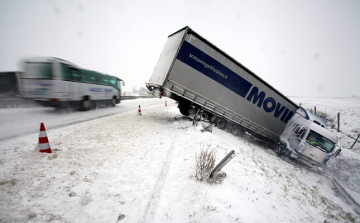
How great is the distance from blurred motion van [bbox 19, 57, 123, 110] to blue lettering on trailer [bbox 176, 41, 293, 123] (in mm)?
7539

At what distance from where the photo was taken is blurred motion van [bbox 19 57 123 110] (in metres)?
8.03

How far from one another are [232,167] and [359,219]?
4.66 m

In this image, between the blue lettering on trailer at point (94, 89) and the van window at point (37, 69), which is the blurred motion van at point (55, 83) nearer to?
the van window at point (37, 69)

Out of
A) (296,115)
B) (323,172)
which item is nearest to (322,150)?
(323,172)

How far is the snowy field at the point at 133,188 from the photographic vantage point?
2.29 meters

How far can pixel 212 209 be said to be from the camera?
2.47 meters

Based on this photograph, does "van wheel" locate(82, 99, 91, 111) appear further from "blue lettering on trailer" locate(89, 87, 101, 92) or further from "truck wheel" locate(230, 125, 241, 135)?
"truck wheel" locate(230, 125, 241, 135)

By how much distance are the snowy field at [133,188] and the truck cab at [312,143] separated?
2.33 metres

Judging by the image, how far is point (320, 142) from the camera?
7410 mm

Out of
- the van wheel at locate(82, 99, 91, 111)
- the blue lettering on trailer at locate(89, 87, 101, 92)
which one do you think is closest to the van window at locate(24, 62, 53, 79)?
the van wheel at locate(82, 99, 91, 111)

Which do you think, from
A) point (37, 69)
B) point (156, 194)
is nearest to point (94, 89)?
point (37, 69)

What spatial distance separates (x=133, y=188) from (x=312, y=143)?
9278 mm

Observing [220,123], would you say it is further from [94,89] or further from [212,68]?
[94,89]

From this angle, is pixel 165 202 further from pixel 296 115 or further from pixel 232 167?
pixel 296 115
